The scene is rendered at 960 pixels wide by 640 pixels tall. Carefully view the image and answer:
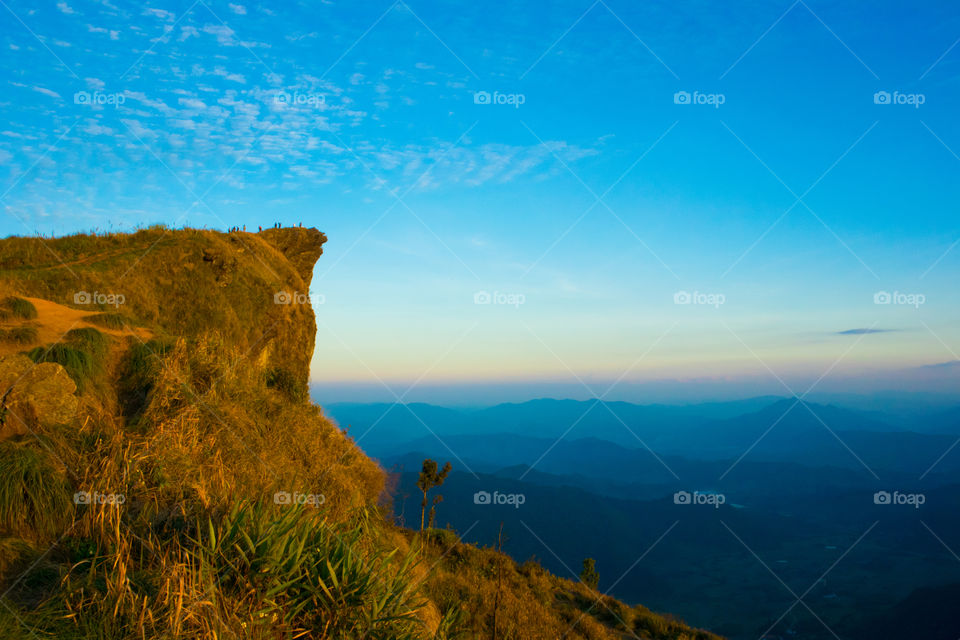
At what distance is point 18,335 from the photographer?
8.80m

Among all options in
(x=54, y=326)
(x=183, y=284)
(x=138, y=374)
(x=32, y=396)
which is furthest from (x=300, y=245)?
(x=32, y=396)

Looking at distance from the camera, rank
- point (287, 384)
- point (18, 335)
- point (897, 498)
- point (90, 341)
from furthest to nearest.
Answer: point (897, 498) < point (287, 384) < point (90, 341) < point (18, 335)

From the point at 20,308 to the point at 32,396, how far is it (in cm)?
460

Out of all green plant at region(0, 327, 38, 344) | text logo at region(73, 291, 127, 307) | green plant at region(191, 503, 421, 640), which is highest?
text logo at region(73, 291, 127, 307)

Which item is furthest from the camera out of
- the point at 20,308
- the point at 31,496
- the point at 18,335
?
the point at 20,308

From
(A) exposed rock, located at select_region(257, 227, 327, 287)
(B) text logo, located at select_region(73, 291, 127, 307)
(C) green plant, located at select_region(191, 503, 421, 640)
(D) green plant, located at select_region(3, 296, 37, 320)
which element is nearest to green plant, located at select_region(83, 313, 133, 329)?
(D) green plant, located at select_region(3, 296, 37, 320)

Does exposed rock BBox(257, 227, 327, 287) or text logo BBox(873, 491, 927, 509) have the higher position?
exposed rock BBox(257, 227, 327, 287)

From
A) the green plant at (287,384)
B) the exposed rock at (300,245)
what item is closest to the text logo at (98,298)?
the green plant at (287,384)

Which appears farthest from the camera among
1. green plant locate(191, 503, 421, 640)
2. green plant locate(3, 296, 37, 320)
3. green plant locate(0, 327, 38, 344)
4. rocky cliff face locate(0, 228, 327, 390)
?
rocky cliff face locate(0, 228, 327, 390)

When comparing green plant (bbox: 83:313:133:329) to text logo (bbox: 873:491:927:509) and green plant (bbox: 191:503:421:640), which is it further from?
text logo (bbox: 873:491:927:509)

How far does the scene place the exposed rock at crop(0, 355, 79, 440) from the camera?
259 inches

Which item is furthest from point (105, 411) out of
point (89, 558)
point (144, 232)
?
point (144, 232)

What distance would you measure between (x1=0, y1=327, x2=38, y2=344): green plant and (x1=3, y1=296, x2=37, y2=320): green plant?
119 centimetres

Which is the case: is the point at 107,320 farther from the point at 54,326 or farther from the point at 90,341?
the point at 90,341
